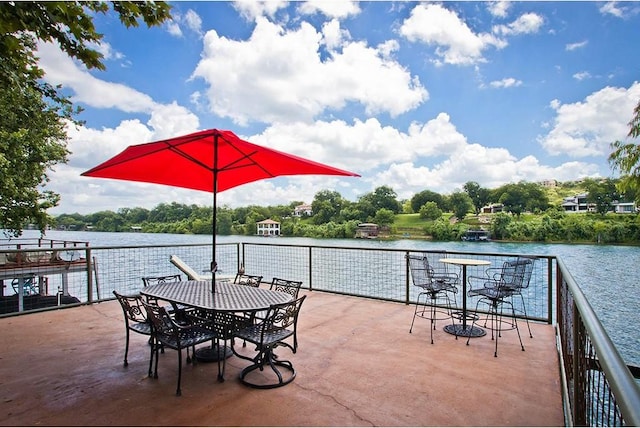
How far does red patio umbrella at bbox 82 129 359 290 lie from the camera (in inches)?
124

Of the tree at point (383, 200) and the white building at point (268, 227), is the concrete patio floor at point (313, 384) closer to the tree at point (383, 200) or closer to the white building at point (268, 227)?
the white building at point (268, 227)

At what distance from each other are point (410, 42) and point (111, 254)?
1140 centimetres

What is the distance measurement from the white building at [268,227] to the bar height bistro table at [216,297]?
10.1 metres

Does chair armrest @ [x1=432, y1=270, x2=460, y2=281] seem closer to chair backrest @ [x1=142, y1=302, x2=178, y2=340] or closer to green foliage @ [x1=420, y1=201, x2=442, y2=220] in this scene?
chair backrest @ [x1=142, y1=302, x2=178, y2=340]

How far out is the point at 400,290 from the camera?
6062 millimetres

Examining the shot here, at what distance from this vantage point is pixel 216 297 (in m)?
3.30

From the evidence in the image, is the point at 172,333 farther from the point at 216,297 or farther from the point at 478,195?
the point at 478,195

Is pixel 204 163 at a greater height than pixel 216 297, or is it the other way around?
pixel 204 163

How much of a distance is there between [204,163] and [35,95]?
535 centimetres

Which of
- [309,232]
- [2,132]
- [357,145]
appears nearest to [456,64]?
[357,145]

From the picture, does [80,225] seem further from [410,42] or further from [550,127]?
[550,127]

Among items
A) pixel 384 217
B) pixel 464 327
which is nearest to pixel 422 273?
pixel 464 327

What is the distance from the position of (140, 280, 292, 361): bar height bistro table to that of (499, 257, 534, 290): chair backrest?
102 inches

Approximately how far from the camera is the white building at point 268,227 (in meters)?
14.0
